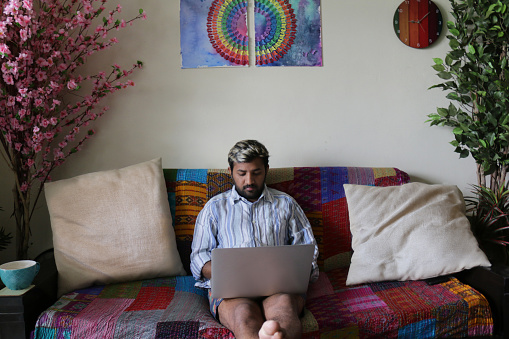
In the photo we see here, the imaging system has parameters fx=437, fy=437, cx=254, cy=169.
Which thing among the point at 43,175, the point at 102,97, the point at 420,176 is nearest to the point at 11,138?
the point at 43,175

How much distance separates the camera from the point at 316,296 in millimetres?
1985

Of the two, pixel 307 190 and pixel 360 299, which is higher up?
pixel 307 190

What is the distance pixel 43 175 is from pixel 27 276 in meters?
0.75

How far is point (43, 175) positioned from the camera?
Result: 7.62ft

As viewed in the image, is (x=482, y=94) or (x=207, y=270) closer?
(x=207, y=270)

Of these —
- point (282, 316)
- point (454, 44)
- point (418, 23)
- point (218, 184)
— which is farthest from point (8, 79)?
point (454, 44)

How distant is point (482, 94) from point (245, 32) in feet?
4.54

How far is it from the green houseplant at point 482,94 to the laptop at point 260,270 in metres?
1.24

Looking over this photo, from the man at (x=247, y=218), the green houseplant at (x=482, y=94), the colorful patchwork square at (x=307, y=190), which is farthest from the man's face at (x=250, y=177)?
the green houseplant at (x=482, y=94)

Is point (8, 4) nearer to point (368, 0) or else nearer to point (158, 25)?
point (158, 25)

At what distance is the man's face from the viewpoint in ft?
6.59

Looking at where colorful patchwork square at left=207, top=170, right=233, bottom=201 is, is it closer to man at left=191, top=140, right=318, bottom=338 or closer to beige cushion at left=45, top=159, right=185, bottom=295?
man at left=191, top=140, right=318, bottom=338

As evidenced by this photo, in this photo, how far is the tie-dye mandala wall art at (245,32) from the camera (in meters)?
2.50

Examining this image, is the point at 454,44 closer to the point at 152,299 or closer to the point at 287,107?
the point at 287,107
